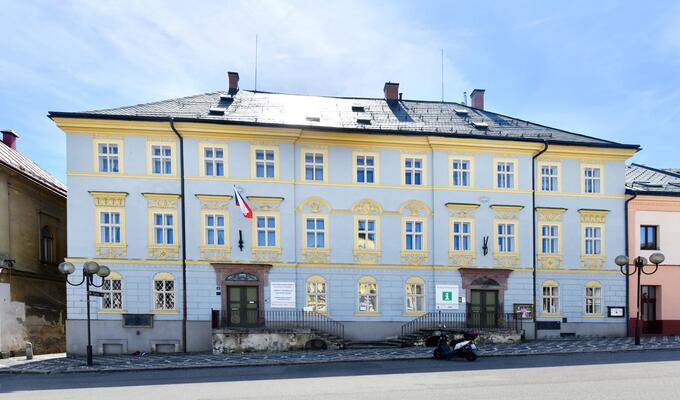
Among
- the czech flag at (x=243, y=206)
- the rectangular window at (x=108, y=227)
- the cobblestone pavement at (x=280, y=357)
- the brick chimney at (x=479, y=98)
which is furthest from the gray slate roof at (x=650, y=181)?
the rectangular window at (x=108, y=227)

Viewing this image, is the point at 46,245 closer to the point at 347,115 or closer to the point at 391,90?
the point at 347,115

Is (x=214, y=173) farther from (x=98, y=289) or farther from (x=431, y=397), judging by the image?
(x=431, y=397)

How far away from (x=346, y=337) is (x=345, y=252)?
4144mm

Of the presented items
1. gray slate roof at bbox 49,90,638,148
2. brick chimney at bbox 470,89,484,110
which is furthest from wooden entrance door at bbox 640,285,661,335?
brick chimney at bbox 470,89,484,110

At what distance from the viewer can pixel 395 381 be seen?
13531 millimetres

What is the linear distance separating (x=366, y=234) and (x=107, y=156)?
13.0 meters

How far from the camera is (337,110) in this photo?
89.1ft

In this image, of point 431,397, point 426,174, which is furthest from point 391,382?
point 426,174

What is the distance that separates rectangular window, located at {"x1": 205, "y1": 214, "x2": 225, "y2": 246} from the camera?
22922 mm

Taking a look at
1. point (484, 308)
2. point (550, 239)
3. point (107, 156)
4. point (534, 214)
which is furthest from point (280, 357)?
point (550, 239)

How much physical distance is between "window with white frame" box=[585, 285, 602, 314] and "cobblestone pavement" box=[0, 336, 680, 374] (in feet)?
8.58

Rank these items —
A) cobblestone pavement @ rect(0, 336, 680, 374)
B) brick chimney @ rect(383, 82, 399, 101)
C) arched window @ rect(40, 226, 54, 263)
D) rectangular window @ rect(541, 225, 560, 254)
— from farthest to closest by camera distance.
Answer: brick chimney @ rect(383, 82, 399, 101), rectangular window @ rect(541, 225, 560, 254), arched window @ rect(40, 226, 54, 263), cobblestone pavement @ rect(0, 336, 680, 374)

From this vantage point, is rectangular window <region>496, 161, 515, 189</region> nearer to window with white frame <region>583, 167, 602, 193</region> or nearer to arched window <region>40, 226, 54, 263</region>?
window with white frame <region>583, 167, 602, 193</region>

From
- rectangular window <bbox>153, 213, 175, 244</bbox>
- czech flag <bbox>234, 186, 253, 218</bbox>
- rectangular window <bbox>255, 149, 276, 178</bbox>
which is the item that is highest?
rectangular window <bbox>255, 149, 276, 178</bbox>
